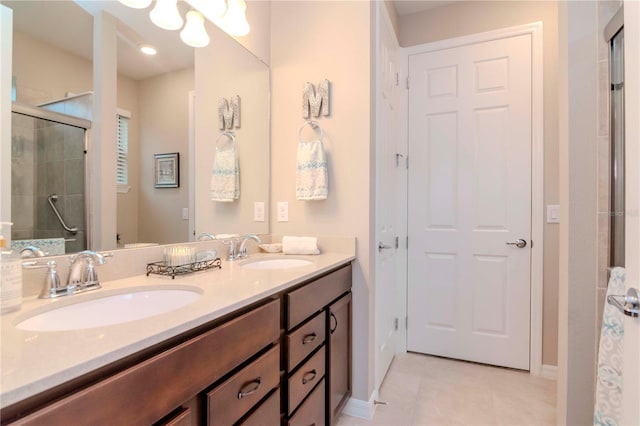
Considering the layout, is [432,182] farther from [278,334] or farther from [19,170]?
[19,170]

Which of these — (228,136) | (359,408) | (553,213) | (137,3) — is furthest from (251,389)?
(553,213)

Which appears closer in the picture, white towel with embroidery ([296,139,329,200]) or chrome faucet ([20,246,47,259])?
chrome faucet ([20,246,47,259])

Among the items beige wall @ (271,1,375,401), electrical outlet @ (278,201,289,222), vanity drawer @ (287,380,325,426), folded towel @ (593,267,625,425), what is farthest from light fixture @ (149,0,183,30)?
folded towel @ (593,267,625,425)

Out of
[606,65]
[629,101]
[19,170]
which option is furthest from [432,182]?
[19,170]

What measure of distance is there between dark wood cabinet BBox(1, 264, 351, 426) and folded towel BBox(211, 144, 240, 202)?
2.44 feet

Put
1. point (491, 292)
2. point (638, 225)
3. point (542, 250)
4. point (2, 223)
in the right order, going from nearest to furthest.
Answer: point (638, 225), point (2, 223), point (542, 250), point (491, 292)

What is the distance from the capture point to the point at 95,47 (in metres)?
1.06

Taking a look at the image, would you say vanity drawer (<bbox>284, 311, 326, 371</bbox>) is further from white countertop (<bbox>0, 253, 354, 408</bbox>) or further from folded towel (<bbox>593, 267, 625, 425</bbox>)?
folded towel (<bbox>593, 267, 625, 425</bbox>)

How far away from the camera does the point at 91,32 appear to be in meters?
1.06

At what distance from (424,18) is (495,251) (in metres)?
1.88

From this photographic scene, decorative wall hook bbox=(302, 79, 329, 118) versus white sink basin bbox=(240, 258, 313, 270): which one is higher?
decorative wall hook bbox=(302, 79, 329, 118)

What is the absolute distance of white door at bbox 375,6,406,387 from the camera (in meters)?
1.87

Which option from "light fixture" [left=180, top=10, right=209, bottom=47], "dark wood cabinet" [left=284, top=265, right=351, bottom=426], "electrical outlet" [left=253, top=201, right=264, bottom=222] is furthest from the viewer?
"electrical outlet" [left=253, top=201, right=264, bottom=222]

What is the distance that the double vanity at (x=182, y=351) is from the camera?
0.50 meters
